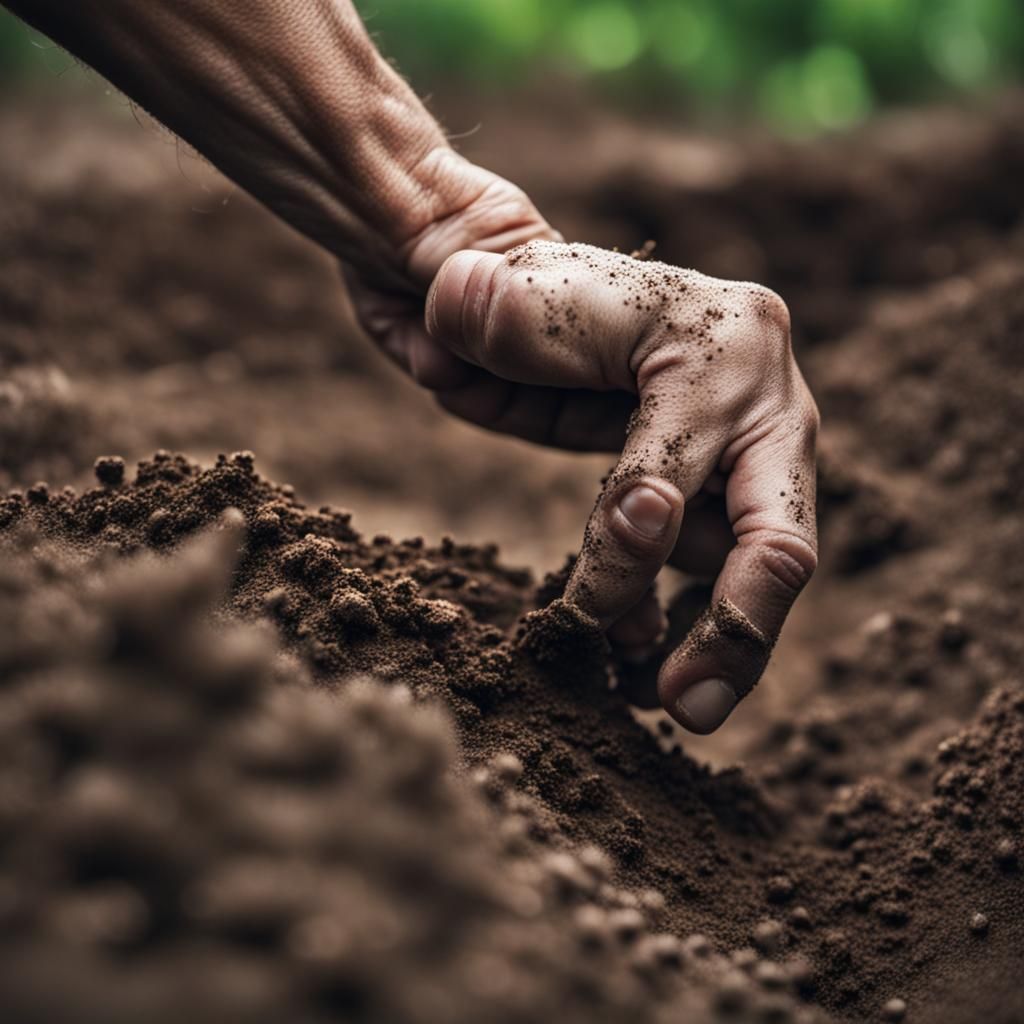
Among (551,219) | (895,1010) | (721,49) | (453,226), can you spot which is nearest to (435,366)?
(453,226)

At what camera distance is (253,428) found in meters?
2.76

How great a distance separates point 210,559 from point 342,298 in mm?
2649

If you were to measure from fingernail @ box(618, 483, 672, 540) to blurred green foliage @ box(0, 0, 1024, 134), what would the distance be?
328 cm

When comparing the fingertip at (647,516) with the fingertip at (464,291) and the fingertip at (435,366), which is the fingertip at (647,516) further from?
the fingertip at (435,366)

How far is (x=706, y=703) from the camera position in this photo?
4.32 ft

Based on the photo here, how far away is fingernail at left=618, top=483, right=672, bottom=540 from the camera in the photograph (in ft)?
4.06

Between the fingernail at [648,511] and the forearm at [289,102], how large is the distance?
2.21 ft

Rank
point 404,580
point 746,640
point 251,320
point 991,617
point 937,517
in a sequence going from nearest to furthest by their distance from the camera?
point 746,640 → point 404,580 → point 991,617 → point 937,517 → point 251,320

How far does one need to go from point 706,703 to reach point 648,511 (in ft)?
0.96

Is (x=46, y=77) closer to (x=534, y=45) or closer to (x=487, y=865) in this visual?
(x=534, y=45)

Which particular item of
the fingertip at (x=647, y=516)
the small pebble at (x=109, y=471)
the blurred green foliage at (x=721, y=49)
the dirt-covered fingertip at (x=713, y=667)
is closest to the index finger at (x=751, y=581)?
the dirt-covered fingertip at (x=713, y=667)

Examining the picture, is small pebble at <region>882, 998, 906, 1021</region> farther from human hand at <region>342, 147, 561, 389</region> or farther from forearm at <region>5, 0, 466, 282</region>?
forearm at <region>5, 0, 466, 282</region>

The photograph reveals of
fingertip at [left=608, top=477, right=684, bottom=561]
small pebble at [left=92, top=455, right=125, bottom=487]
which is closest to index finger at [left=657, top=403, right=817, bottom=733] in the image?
fingertip at [left=608, top=477, right=684, bottom=561]

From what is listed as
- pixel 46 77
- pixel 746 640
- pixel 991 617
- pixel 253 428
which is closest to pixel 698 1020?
pixel 746 640
